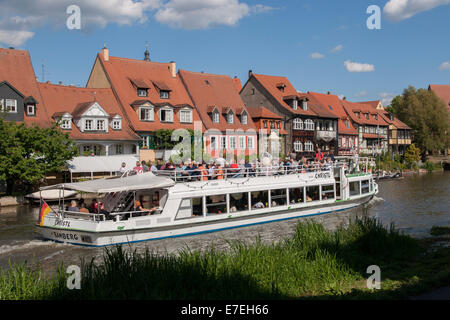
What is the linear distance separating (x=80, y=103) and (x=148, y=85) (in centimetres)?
829

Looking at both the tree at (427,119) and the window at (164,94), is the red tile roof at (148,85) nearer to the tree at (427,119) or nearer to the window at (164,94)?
the window at (164,94)

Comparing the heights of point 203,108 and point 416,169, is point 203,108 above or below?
above

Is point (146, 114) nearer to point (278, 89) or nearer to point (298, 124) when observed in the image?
point (298, 124)

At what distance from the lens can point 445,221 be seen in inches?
980

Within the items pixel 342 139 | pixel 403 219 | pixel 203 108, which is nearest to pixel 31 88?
pixel 203 108

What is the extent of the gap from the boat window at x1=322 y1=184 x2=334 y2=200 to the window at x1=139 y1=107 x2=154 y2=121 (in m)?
22.9

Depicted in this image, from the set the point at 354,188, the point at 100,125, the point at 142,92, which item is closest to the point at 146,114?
the point at 142,92

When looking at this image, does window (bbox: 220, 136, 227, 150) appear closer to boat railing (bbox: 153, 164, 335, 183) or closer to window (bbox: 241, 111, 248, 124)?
window (bbox: 241, 111, 248, 124)

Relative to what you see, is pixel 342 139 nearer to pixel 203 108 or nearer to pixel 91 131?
pixel 203 108

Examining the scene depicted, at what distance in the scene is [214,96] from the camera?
53938mm

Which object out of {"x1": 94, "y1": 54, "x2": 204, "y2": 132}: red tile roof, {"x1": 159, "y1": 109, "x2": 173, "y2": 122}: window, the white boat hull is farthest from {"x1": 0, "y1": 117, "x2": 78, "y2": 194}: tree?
{"x1": 159, "y1": 109, "x2": 173, "y2": 122}: window

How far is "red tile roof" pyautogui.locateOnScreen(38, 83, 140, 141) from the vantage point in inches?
1598

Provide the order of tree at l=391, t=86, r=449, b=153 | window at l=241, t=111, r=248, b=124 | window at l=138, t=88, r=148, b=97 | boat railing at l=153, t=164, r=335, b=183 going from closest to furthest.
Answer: boat railing at l=153, t=164, r=335, b=183, window at l=138, t=88, r=148, b=97, window at l=241, t=111, r=248, b=124, tree at l=391, t=86, r=449, b=153
